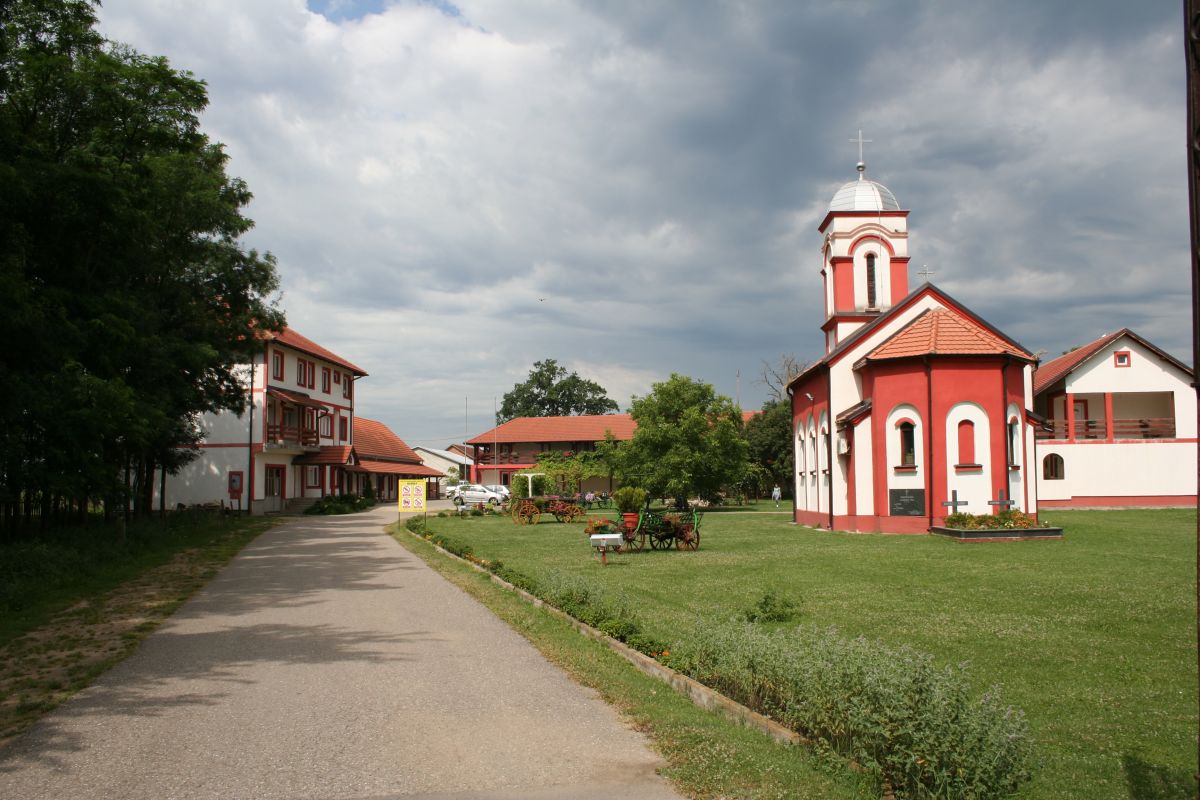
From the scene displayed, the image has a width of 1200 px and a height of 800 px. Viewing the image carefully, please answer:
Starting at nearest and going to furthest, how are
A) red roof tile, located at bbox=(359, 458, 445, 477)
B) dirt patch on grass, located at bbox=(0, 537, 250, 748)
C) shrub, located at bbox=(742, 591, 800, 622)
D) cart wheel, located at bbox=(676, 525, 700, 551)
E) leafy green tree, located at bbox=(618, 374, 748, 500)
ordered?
dirt patch on grass, located at bbox=(0, 537, 250, 748), shrub, located at bbox=(742, 591, 800, 622), cart wheel, located at bbox=(676, 525, 700, 551), leafy green tree, located at bbox=(618, 374, 748, 500), red roof tile, located at bbox=(359, 458, 445, 477)

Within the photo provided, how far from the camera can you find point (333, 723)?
6.28 metres

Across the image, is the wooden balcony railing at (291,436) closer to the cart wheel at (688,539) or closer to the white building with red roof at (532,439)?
the white building with red roof at (532,439)

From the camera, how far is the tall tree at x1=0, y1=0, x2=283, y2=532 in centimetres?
1434

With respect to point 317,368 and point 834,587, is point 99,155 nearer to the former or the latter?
point 834,587

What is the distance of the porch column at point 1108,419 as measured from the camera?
3900 centimetres

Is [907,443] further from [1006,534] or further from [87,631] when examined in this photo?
[87,631]

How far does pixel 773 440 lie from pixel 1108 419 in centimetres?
2718

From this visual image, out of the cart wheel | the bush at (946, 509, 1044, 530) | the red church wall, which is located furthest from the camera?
the red church wall

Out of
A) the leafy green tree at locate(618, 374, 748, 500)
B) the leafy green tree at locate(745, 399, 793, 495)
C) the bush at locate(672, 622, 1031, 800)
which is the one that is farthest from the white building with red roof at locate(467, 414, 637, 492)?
the bush at locate(672, 622, 1031, 800)

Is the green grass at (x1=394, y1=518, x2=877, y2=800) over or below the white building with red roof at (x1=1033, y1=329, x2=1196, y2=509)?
below

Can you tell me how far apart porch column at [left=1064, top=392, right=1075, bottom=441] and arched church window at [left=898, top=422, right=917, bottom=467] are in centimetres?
1850

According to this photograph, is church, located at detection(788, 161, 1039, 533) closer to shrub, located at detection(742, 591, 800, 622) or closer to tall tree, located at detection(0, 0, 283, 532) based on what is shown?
shrub, located at detection(742, 591, 800, 622)

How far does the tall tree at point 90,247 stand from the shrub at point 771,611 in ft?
39.0

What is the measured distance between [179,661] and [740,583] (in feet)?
28.4
